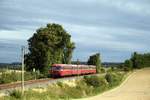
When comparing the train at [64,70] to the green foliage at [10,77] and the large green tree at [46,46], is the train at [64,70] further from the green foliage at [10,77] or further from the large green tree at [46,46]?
the large green tree at [46,46]

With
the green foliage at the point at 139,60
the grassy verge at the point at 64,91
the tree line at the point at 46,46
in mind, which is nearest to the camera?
the grassy verge at the point at 64,91

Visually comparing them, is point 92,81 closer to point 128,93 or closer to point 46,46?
point 128,93

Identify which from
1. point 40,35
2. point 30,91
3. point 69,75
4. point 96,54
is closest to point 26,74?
point 69,75

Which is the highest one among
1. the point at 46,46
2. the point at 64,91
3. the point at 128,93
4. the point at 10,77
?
the point at 46,46

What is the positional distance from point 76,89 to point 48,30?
3209cm

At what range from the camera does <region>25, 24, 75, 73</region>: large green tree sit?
88.2 metres

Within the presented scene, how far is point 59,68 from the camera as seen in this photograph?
71625 mm

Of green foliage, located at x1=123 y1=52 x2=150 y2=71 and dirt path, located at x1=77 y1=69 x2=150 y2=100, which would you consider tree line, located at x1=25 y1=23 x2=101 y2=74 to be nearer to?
dirt path, located at x1=77 y1=69 x2=150 y2=100

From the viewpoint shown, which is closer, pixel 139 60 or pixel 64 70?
pixel 64 70

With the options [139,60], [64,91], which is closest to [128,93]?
[64,91]

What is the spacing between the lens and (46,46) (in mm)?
89625

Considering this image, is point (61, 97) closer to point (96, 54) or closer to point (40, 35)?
point (40, 35)

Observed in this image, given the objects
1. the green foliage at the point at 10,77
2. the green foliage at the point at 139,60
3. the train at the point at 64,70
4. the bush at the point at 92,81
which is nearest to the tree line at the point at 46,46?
the train at the point at 64,70

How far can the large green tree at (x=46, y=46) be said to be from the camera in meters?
88.2
